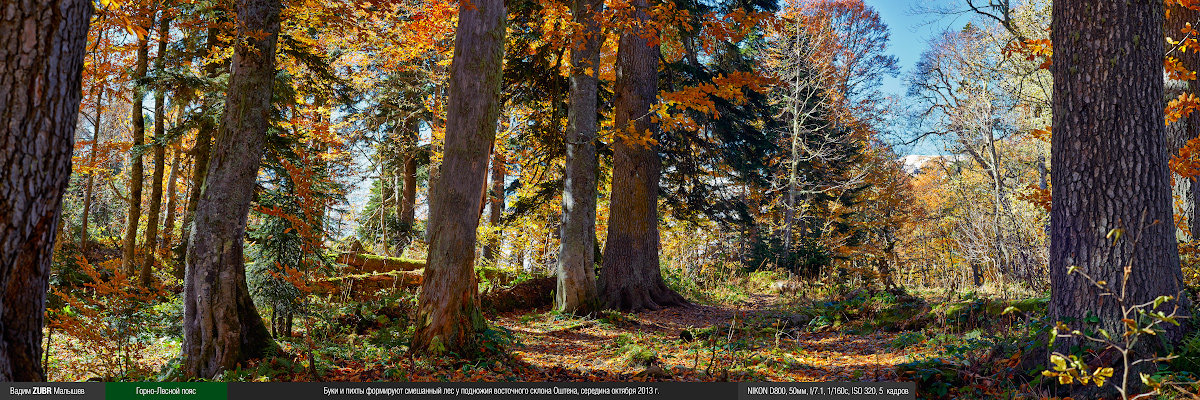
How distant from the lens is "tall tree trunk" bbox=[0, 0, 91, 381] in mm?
2443

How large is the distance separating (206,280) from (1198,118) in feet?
37.9

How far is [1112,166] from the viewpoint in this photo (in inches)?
165

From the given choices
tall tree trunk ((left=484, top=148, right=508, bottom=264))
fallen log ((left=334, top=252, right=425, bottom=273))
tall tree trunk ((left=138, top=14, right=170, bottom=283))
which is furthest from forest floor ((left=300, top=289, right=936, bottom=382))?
tall tree trunk ((left=138, top=14, right=170, bottom=283))

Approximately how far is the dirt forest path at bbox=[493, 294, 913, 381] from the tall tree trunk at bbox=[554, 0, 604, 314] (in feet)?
1.81

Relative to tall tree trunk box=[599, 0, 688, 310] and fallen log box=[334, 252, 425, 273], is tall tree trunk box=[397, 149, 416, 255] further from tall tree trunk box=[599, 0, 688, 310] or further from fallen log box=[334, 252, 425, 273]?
tall tree trunk box=[599, 0, 688, 310]

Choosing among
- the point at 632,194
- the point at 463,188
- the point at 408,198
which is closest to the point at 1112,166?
the point at 463,188

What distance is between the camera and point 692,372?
5.59m

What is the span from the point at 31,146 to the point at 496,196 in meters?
13.9

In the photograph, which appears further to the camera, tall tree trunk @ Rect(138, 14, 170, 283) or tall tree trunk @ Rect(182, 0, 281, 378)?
tall tree trunk @ Rect(138, 14, 170, 283)

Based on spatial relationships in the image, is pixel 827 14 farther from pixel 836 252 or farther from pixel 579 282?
pixel 579 282

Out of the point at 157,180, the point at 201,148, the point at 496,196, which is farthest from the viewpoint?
the point at 496,196
